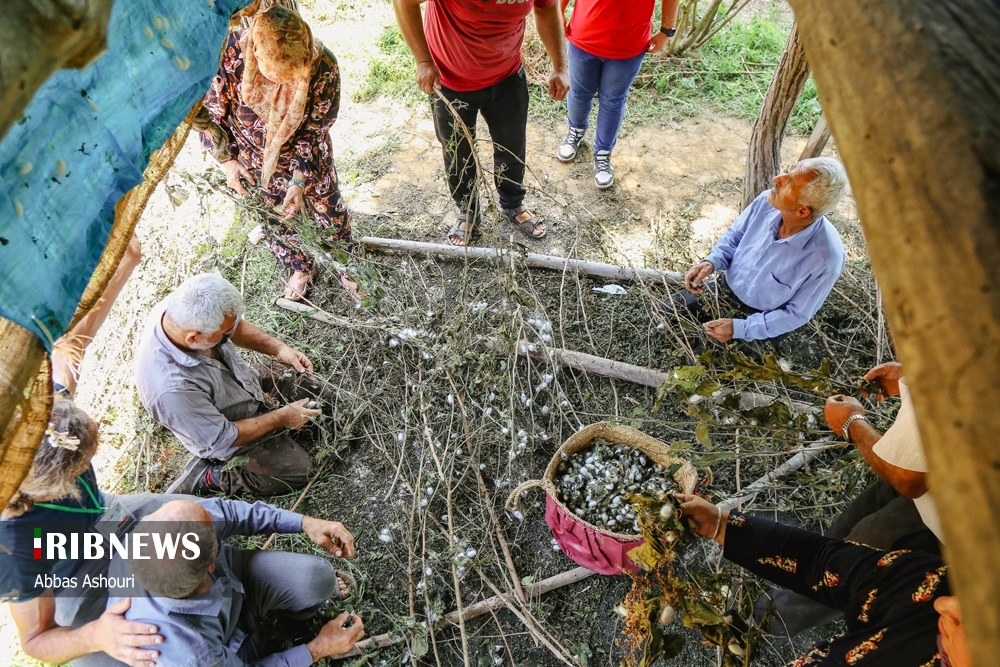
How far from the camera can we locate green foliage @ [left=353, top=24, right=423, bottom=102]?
17.8ft

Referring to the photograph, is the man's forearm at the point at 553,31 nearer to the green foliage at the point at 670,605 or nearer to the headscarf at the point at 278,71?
the headscarf at the point at 278,71

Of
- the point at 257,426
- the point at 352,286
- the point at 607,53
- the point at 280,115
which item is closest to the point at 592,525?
the point at 257,426

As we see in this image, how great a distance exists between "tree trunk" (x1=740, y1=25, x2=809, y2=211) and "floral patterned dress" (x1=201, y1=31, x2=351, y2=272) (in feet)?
7.78

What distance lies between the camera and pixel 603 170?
4551mm

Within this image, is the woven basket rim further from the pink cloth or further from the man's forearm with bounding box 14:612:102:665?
the man's forearm with bounding box 14:612:102:665

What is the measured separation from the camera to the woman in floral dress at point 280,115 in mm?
2481

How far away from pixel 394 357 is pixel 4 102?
9.42 ft

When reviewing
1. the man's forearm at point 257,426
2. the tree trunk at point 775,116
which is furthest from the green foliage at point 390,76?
the man's forearm at point 257,426

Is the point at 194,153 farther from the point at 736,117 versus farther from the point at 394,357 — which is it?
the point at 736,117

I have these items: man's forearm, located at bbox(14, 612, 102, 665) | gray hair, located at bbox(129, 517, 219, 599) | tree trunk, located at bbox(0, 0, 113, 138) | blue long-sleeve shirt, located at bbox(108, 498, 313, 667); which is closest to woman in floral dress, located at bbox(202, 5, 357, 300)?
blue long-sleeve shirt, located at bbox(108, 498, 313, 667)

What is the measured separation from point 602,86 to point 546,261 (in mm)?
1389

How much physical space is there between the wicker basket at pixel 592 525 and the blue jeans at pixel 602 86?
252cm

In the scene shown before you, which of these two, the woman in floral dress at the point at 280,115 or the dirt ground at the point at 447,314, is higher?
the woman in floral dress at the point at 280,115

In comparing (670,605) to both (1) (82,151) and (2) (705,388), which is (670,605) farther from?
(1) (82,151)
